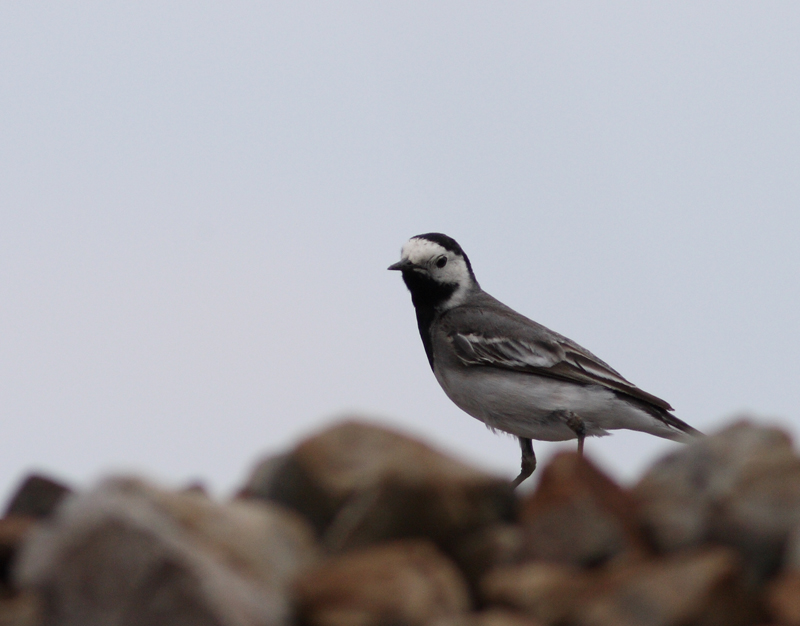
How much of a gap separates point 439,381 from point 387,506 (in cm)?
635

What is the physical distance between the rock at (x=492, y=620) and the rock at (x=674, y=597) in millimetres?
200

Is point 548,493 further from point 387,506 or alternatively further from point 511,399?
point 511,399

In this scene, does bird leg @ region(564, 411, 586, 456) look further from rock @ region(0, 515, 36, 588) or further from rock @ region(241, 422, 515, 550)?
rock @ region(0, 515, 36, 588)

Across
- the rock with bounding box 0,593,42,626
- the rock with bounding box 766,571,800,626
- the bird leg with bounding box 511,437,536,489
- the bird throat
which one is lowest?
the bird leg with bounding box 511,437,536,489

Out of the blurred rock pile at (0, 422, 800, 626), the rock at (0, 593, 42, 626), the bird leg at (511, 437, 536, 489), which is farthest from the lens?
the bird leg at (511, 437, 536, 489)

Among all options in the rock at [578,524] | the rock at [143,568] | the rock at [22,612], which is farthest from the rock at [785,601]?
the rock at [22,612]

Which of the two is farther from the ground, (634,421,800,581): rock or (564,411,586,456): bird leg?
(634,421,800,581): rock

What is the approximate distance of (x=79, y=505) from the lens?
14.1 ft

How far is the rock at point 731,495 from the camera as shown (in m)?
4.79

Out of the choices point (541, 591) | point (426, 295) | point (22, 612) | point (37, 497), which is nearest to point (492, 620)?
point (541, 591)

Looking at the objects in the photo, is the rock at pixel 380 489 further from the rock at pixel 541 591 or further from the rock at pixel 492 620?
the rock at pixel 492 620

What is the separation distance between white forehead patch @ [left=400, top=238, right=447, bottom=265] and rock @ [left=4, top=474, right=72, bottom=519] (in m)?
6.42

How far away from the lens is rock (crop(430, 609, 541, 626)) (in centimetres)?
411

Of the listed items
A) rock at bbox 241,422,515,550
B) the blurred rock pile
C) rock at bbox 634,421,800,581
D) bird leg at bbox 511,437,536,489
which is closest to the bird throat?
bird leg at bbox 511,437,536,489
